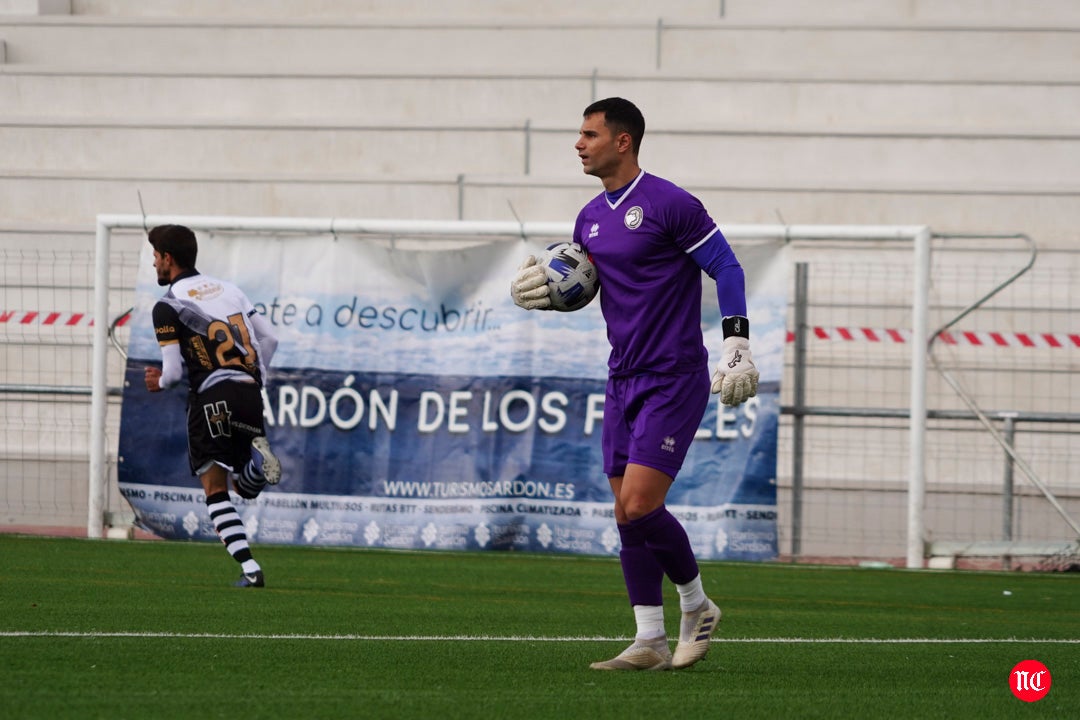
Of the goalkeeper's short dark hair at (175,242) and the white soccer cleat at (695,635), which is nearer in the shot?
the white soccer cleat at (695,635)

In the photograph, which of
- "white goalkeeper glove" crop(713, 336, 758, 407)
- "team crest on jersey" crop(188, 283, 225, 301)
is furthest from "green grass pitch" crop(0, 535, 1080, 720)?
"team crest on jersey" crop(188, 283, 225, 301)

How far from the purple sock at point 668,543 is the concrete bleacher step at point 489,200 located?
1060 centimetres

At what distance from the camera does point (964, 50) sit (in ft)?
60.4

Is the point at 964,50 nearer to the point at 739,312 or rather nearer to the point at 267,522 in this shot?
the point at 267,522

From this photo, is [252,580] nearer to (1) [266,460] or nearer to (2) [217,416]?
(1) [266,460]

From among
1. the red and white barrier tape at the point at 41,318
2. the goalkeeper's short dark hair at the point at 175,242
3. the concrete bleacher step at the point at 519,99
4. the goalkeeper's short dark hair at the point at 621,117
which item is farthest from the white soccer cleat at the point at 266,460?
the concrete bleacher step at the point at 519,99

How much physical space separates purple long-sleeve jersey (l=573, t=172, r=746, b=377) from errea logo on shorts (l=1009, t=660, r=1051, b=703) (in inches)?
63.6

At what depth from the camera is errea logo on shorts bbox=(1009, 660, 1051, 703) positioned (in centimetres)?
541

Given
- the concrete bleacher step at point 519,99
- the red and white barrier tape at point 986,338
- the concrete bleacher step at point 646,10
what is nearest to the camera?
the red and white barrier tape at point 986,338

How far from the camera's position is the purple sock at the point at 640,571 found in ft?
20.1

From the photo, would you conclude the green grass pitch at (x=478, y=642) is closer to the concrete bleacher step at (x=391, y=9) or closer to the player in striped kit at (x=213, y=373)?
the player in striped kit at (x=213, y=373)

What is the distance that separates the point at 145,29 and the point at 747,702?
637 inches

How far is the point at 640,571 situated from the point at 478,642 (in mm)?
859

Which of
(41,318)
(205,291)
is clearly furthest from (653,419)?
(41,318)
